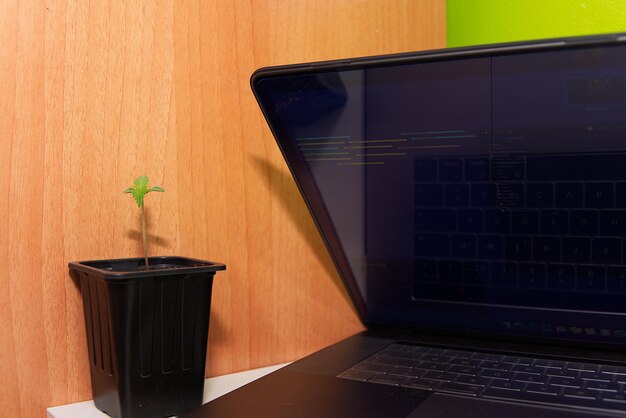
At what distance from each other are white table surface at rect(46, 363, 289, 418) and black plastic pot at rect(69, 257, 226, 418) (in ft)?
0.05

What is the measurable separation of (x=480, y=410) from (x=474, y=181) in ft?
0.95

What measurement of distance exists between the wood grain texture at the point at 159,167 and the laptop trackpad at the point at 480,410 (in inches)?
12.1

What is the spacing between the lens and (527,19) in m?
1.00

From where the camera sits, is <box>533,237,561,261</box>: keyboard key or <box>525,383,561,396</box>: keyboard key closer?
<box>525,383,561,396</box>: keyboard key

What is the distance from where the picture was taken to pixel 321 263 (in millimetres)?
945

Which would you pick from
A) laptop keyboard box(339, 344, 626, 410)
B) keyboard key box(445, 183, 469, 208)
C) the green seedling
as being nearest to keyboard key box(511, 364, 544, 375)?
laptop keyboard box(339, 344, 626, 410)

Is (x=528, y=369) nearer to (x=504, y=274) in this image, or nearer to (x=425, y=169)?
(x=504, y=274)

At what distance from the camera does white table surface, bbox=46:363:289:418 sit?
0.67 m

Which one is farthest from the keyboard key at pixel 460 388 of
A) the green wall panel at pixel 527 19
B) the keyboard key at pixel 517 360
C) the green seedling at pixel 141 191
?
the green wall panel at pixel 527 19

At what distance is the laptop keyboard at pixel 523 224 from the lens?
0.75 m

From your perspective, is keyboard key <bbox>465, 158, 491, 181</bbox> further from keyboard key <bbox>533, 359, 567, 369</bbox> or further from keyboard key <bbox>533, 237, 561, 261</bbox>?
keyboard key <bbox>533, 359, 567, 369</bbox>

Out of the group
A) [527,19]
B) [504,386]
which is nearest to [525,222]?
[504,386]

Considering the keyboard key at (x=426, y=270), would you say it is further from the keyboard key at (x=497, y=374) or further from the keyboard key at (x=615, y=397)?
the keyboard key at (x=615, y=397)

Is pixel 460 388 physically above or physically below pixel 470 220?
below
